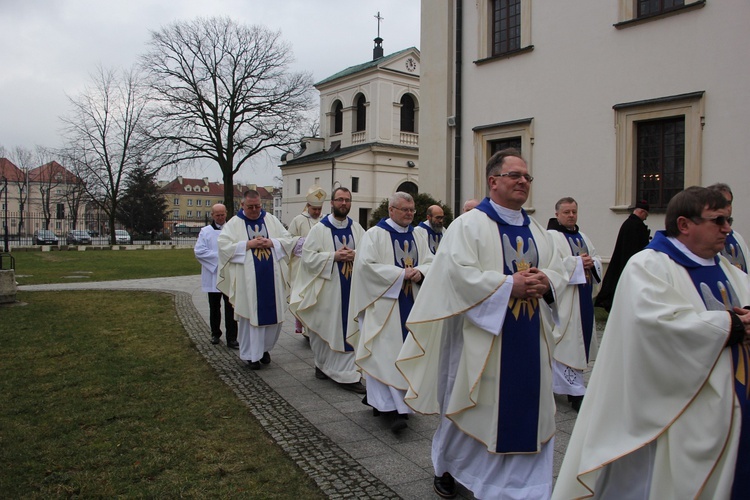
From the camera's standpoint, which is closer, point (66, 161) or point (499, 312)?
point (499, 312)

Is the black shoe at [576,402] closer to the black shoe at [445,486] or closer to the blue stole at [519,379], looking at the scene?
the black shoe at [445,486]

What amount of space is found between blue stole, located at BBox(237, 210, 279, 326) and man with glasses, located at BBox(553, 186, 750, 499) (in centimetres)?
532

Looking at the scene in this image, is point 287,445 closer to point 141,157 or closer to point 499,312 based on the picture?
point 499,312

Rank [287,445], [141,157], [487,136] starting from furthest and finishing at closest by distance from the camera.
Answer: [141,157] < [487,136] < [287,445]

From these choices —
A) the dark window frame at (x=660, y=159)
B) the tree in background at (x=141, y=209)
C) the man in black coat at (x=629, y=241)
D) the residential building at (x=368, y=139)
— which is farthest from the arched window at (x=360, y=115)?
the man in black coat at (x=629, y=241)

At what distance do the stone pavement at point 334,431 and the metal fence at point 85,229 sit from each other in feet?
136

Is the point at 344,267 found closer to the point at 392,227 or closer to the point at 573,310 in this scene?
the point at 392,227

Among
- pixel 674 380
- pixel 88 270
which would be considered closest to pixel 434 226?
pixel 674 380

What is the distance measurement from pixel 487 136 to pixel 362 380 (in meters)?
9.84

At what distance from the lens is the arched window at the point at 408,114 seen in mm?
43688

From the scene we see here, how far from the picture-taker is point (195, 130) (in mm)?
37500

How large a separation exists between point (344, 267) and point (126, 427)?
9.44 feet

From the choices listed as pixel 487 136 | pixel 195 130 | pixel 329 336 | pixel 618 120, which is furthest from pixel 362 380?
pixel 195 130

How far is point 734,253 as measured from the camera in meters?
4.29
